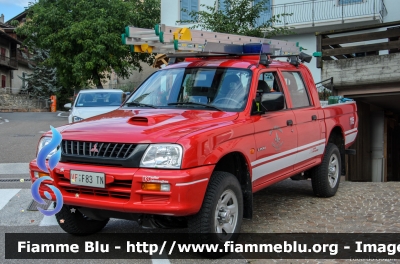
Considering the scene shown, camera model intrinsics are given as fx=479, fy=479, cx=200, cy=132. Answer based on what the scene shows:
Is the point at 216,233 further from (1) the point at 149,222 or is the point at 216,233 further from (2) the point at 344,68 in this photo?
(2) the point at 344,68

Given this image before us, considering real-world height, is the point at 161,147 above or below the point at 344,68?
below

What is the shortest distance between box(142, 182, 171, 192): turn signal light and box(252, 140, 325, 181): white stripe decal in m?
1.42

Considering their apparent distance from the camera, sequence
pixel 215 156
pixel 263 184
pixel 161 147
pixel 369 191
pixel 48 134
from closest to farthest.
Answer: pixel 161 147, pixel 215 156, pixel 48 134, pixel 263 184, pixel 369 191

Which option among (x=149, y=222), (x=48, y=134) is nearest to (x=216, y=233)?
(x=149, y=222)

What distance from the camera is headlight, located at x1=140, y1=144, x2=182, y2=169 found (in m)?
4.11

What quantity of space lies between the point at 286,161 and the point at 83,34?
25.8 meters

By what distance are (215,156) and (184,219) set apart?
660 millimetres

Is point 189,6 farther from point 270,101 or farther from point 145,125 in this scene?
point 145,125

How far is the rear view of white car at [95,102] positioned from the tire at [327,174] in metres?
→ 7.41

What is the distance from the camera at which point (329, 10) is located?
2333cm

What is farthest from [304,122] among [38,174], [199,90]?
[38,174]

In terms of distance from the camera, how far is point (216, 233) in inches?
175

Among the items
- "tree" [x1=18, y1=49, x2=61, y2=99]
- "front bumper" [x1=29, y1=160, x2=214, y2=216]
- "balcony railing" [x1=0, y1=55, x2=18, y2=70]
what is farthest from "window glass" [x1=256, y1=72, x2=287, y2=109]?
"balcony railing" [x1=0, y1=55, x2=18, y2=70]

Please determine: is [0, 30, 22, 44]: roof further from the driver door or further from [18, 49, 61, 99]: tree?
the driver door
